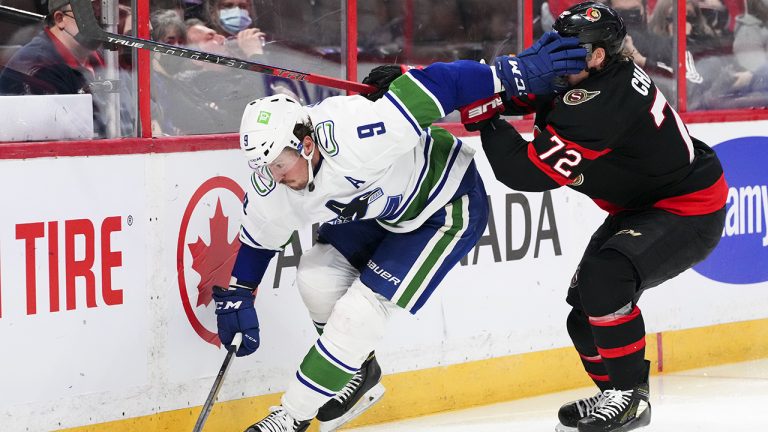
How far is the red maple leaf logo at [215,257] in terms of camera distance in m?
3.70

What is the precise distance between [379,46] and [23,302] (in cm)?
146

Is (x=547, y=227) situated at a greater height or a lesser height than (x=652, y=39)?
lesser

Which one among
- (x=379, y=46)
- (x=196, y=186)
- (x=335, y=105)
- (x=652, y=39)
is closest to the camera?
(x=335, y=105)

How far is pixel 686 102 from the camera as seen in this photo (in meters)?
4.95

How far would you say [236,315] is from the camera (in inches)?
136

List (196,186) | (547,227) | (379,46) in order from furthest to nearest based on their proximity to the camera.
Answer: (547,227) → (379,46) → (196,186)

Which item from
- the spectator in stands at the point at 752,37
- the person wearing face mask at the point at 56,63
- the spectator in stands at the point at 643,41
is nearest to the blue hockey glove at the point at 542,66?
the person wearing face mask at the point at 56,63

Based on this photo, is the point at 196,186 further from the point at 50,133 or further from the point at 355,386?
the point at 355,386

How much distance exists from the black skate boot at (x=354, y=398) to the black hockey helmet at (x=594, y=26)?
109 cm

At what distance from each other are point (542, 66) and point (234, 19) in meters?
1.05

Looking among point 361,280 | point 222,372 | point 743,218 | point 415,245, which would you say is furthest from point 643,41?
point 222,372

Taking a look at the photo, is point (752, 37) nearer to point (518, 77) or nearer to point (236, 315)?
point (518, 77)

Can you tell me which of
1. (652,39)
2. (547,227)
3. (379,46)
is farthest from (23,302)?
(652,39)

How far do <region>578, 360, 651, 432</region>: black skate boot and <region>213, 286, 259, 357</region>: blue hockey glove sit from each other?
2.99 feet
